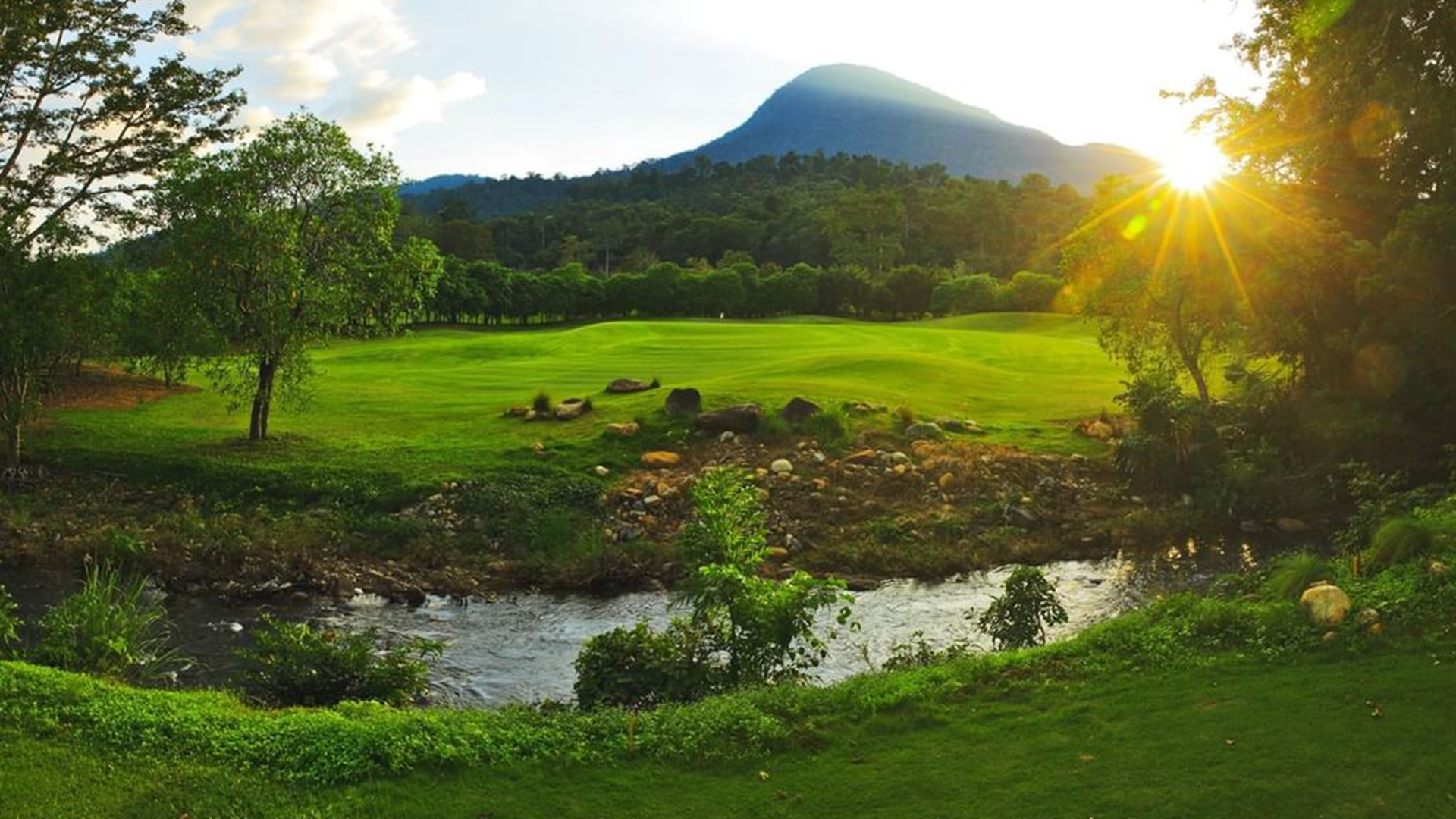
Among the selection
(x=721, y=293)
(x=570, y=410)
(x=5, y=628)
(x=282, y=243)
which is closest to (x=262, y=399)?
(x=282, y=243)

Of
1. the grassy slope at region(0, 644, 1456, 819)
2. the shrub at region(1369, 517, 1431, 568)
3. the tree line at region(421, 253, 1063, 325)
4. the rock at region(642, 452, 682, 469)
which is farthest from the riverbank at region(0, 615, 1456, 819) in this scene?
the tree line at region(421, 253, 1063, 325)

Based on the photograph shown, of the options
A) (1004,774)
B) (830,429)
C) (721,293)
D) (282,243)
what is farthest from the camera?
(721,293)

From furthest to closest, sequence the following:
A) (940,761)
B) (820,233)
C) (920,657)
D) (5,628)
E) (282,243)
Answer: (820,233) → (282,243) → (920,657) → (5,628) → (940,761)

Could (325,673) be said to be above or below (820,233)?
below

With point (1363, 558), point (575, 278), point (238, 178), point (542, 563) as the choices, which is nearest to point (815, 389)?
point (542, 563)

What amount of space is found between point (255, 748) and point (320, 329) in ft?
66.3

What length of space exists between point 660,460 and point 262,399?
11.3 m

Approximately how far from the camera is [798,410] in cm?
3003

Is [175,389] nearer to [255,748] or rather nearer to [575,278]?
[255,748]

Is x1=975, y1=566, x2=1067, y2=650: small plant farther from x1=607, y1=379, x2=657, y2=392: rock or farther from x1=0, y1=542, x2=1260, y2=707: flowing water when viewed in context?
x1=607, y1=379, x2=657, y2=392: rock

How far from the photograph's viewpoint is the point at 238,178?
Result: 26656mm

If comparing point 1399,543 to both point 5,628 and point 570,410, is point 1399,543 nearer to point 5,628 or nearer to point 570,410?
point 5,628

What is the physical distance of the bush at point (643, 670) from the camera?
40.7 ft

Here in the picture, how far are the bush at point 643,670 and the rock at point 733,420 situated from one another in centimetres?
1611
